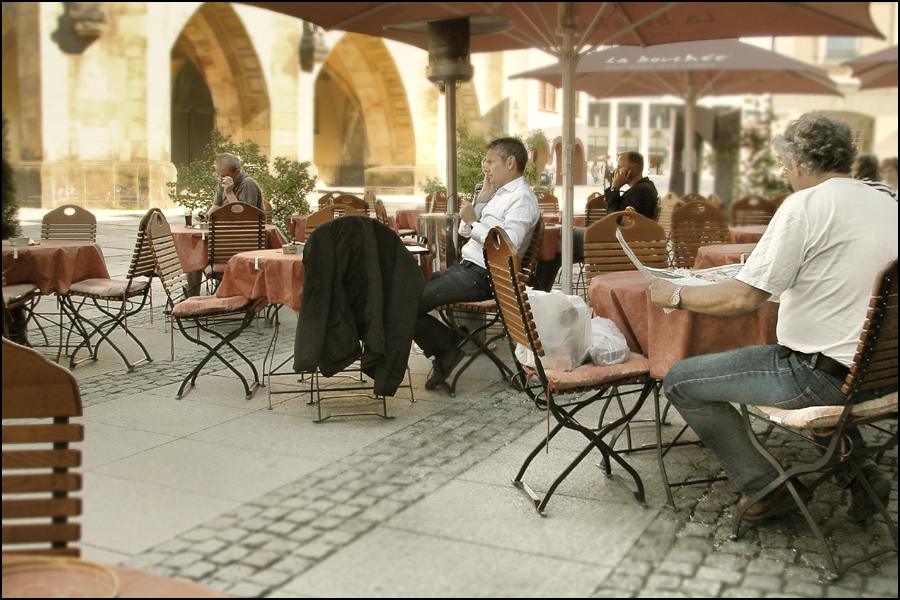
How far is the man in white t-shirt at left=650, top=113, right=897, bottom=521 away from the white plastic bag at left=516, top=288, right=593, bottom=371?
0.44 meters

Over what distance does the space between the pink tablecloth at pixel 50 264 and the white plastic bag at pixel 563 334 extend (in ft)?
13.9

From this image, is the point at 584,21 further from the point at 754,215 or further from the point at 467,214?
the point at 754,215

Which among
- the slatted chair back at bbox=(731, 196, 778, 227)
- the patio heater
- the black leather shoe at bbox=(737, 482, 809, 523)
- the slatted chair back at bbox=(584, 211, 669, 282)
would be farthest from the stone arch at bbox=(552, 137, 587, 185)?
the black leather shoe at bbox=(737, 482, 809, 523)

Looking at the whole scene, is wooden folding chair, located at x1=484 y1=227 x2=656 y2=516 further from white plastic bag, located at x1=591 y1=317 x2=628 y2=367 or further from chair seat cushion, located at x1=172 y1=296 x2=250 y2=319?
chair seat cushion, located at x1=172 y1=296 x2=250 y2=319

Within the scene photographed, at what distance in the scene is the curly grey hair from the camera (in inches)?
129

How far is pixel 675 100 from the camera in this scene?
984cm

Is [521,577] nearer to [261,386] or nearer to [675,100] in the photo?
[261,386]

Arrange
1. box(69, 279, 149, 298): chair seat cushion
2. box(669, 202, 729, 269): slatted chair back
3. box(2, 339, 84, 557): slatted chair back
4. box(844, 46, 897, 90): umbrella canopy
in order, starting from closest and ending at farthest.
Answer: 1. box(2, 339, 84, 557): slatted chair back
2. box(844, 46, 897, 90): umbrella canopy
3. box(69, 279, 149, 298): chair seat cushion
4. box(669, 202, 729, 269): slatted chair back

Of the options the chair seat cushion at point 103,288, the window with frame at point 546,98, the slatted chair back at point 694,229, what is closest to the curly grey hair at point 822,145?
the slatted chair back at point 694,229

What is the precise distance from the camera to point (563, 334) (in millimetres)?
3875

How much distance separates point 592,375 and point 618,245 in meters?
1.87

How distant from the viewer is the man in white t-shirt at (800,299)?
10.3ft

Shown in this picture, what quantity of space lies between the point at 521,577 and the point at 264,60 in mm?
18900

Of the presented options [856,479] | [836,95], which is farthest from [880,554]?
[836,95]
